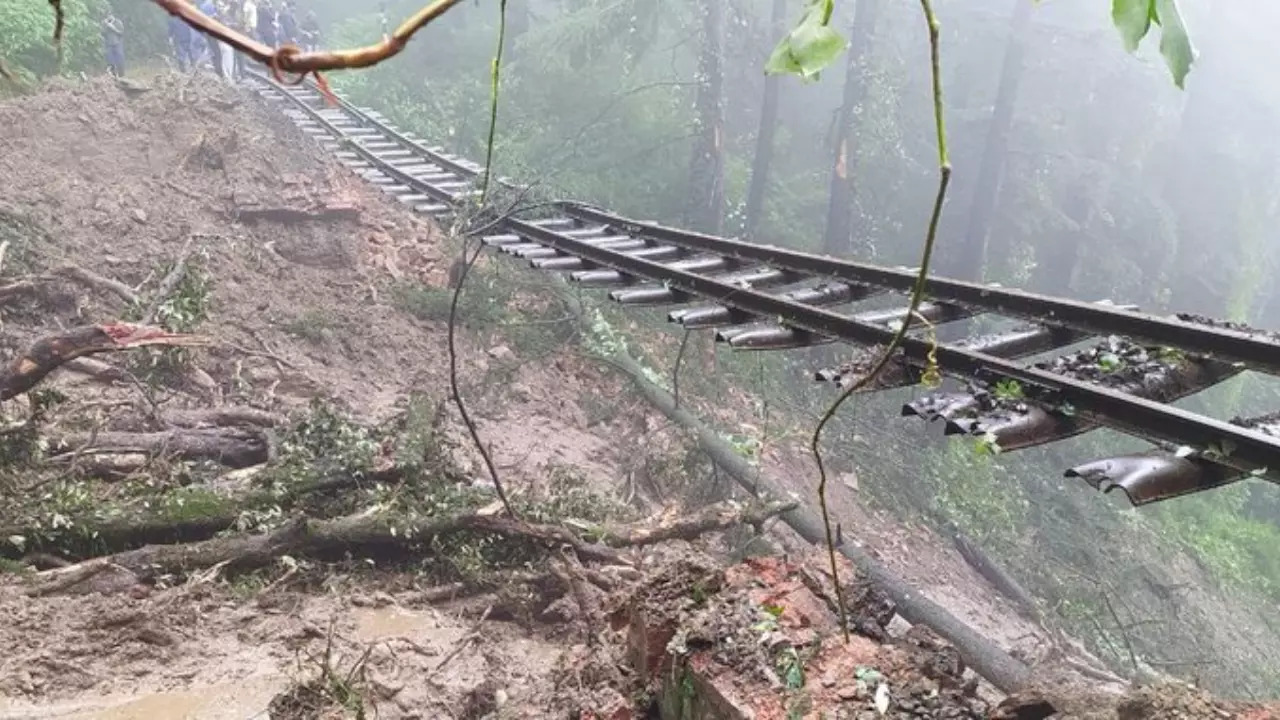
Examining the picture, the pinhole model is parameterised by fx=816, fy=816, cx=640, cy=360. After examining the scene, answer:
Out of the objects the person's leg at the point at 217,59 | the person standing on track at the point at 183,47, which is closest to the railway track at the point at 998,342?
the person's leg at the point at 217,59

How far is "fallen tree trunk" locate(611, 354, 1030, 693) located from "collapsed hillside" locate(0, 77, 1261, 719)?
340 millimetres

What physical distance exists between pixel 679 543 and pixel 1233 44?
3987cm

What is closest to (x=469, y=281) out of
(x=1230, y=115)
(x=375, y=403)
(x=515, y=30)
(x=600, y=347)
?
(x=600, y=347)

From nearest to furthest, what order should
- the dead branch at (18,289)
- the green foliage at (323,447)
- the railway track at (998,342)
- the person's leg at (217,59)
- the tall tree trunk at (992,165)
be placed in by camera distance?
the railway track at (998,342)
the green foliage at (323,447)
the dead branch at (18,289)
the person's leg at (217,59)
the tall tree trunk at (992,165)

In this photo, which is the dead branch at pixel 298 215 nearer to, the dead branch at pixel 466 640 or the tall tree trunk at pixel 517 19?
the dead branch at pixel 466 640

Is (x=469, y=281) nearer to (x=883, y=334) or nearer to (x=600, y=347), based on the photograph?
(x=600, y=347)

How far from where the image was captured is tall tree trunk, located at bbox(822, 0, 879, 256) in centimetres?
1847

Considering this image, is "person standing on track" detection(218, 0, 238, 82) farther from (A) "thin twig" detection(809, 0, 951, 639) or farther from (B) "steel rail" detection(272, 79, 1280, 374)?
(A) "thin twig" detection(809, 0, 951, 639)

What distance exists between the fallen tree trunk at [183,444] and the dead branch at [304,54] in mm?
5764

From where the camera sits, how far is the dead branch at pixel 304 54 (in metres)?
0.93

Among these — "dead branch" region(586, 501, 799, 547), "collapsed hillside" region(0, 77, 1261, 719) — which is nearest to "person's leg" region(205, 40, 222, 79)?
"collapsed hillside" region(0, 77, 1261, 719)

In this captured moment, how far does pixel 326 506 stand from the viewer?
19.3 feet

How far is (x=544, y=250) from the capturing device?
7.24m

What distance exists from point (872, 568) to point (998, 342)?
12.3 ft
